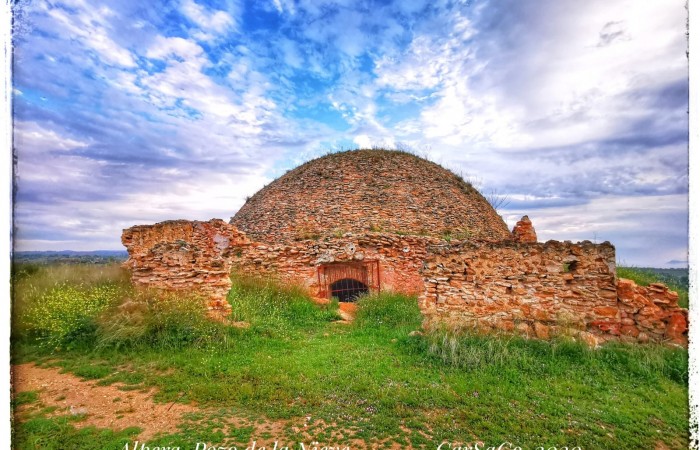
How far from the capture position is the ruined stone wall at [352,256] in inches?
465

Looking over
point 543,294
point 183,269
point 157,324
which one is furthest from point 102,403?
point 543,294

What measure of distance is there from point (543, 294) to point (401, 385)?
4099mm

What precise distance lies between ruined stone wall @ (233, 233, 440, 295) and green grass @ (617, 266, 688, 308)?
19.9 ft

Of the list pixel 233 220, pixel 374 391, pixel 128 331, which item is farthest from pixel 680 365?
pixel 233 220

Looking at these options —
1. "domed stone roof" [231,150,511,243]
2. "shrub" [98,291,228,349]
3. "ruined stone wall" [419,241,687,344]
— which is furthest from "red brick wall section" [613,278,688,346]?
"shrub" [98,291,228,349]

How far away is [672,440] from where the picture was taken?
3311 millimetres

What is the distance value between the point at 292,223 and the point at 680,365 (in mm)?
11783

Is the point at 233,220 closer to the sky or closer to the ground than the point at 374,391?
closer to the sky

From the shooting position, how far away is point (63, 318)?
5.87 m

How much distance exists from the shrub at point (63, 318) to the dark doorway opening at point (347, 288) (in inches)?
296

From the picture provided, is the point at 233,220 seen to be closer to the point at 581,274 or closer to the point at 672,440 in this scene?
the point at 581,274

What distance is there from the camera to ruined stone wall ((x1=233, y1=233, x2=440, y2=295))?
11.8 metres
